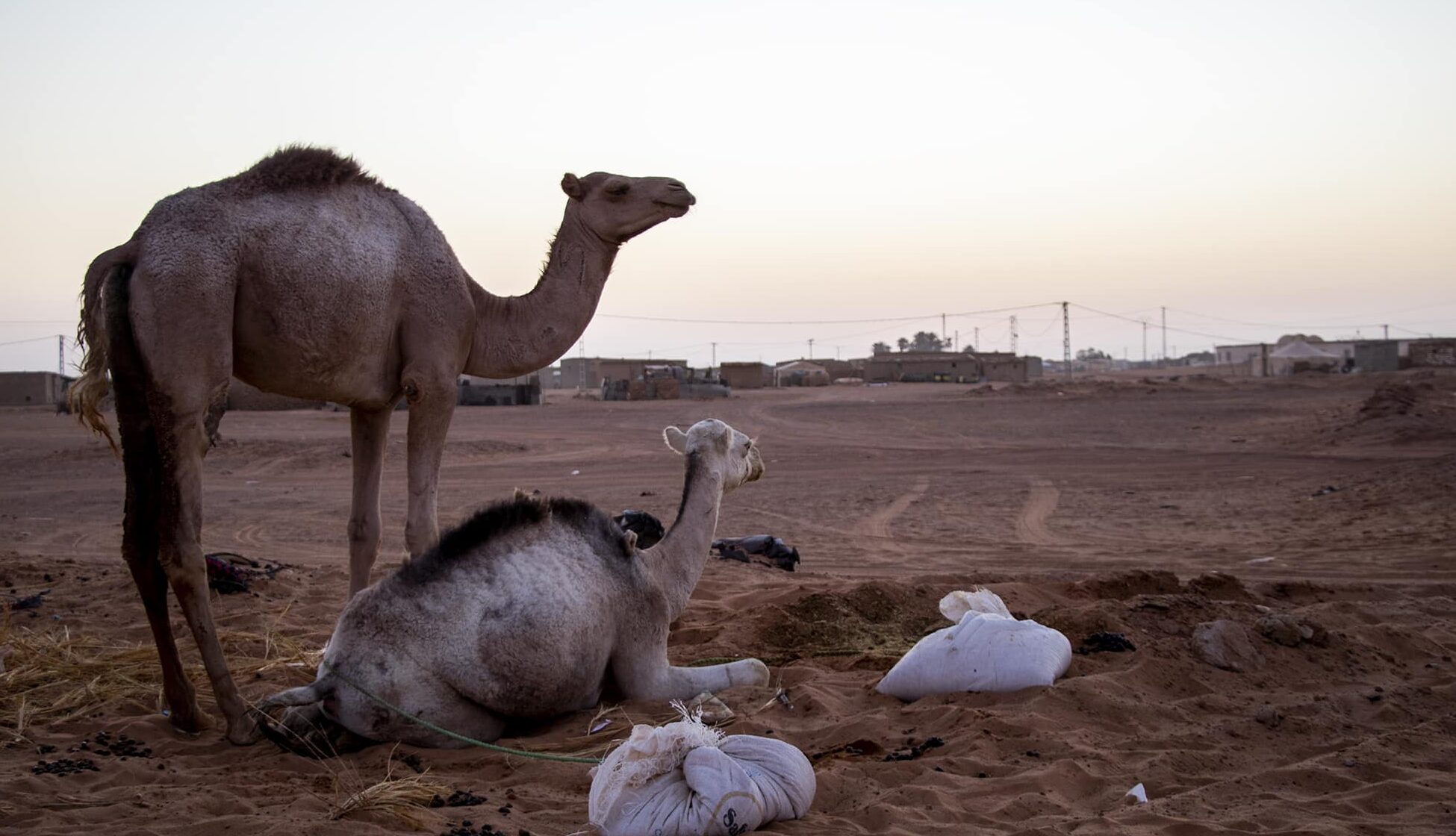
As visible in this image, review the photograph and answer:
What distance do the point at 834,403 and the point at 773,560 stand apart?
35.1 m

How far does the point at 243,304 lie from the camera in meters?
5.96

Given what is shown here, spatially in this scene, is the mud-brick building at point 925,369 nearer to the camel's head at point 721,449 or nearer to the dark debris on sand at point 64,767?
the camel's head at point 721,449

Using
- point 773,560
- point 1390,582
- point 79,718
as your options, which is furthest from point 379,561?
point 1390,582

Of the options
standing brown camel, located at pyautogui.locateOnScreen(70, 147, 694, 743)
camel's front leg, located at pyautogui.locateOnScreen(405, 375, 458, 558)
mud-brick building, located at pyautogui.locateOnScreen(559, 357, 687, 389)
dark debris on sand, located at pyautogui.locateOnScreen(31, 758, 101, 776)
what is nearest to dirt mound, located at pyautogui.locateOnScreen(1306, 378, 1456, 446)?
standing brown camel, located at pyautogui.locateOnScreen(70, 147, 694, 743)

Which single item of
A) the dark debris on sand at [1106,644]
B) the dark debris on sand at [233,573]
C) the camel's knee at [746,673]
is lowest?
the dark debris on sand at [1106,644]

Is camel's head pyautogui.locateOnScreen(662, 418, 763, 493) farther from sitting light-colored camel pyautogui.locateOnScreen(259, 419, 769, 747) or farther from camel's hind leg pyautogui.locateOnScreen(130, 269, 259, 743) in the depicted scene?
camel's hind leg pyautogui.locateOnScreen(130, 269, 259, 743)

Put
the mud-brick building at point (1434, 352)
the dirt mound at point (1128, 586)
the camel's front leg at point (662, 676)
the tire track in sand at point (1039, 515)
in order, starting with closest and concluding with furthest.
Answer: the camel's front leg at point (662, 676) → the dirt mound at point (1128, 586) → the tire track in sand at point (1039, 515) → the mud-brick building at point (1434, 352)

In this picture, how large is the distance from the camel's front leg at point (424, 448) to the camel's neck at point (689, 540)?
57.0 inches

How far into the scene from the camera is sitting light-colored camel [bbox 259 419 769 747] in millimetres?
5199

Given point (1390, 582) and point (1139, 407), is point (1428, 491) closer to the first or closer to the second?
point (1390, 582)

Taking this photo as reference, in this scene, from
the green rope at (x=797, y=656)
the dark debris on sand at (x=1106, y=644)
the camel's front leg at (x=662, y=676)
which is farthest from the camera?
the green rope at (x=797, y=656)

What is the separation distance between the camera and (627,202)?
795cm

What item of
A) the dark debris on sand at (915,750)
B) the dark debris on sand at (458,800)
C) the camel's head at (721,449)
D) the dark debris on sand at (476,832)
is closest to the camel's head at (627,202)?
the camel's head at (721,449)

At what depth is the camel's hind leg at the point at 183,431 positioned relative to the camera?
17.9 feet
